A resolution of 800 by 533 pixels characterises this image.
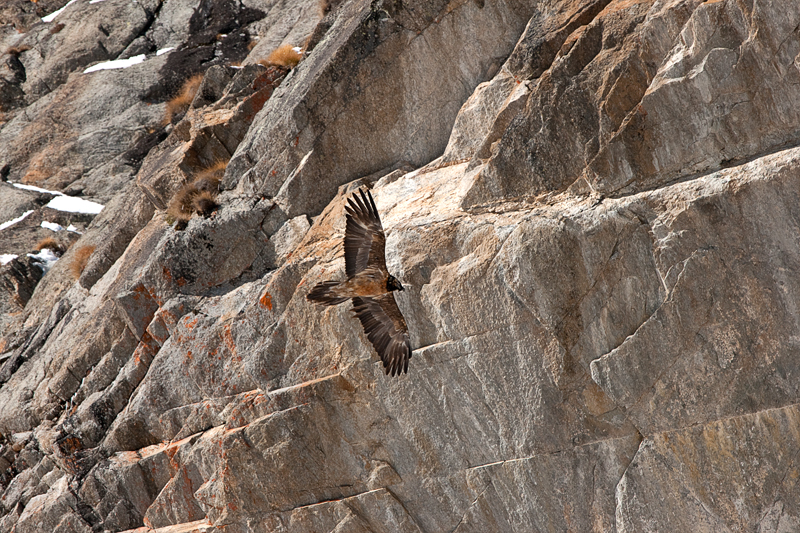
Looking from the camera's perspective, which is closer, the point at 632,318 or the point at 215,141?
the point at 632,318

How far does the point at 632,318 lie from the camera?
6605 mm

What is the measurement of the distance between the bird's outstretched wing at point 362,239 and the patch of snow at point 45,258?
12.0 m

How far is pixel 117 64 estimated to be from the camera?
65.3 ft

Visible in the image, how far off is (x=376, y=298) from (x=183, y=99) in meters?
13.0

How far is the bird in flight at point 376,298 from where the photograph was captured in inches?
291

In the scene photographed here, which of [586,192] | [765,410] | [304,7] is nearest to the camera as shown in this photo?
[765,410]

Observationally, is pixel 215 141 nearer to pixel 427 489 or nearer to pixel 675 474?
pixel 427 489

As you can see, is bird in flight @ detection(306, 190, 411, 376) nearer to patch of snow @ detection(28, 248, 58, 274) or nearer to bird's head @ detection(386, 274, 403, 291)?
bird's head @ detection(386, 274, 403, 291)

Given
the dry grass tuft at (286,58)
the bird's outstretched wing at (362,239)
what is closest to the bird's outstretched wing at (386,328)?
the bird's outstretched wing at (362,239)

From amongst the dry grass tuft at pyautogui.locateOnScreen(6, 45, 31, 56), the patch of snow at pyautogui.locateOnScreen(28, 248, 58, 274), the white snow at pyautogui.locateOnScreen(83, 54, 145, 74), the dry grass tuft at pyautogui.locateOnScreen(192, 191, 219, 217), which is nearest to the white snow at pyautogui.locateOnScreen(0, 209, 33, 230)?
the patch of snow at pyautogui.locateOnScreen(28, 248, 58, 274)

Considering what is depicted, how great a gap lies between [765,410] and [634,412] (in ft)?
3.92

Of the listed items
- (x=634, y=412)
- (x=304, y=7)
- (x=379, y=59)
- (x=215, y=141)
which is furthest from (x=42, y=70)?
(x=634, y=412)

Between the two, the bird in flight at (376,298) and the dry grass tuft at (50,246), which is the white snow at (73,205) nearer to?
the dry grass tuft at (50,246)

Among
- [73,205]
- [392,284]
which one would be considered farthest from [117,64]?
[392,284]
